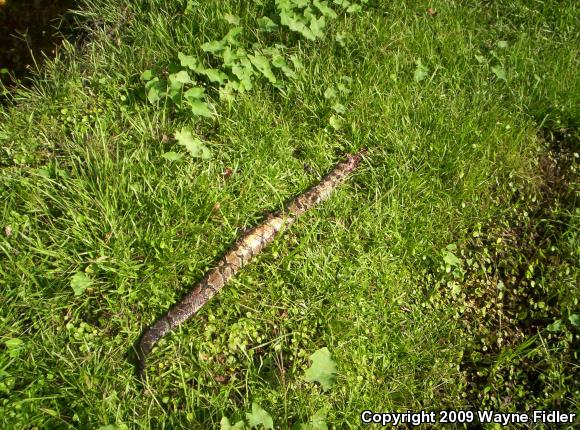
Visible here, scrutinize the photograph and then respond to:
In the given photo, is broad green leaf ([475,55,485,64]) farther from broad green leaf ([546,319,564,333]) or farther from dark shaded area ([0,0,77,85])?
dark shaded area ([0,0,77,85])

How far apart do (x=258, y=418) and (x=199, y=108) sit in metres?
1.92

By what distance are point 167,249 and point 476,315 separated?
1.83 meters

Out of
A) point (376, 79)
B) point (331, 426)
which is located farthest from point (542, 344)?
point (376, 79)


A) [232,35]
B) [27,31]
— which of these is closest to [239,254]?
Answer: [232,35]

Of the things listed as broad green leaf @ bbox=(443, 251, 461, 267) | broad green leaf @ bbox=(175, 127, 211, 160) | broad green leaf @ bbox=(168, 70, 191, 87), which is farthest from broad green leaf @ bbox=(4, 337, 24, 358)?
broad green leaf @ bbox=(443, 251, 461, 267)

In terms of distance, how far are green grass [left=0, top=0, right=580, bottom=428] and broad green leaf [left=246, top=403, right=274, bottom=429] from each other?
4.4 inches

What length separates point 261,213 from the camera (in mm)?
3000

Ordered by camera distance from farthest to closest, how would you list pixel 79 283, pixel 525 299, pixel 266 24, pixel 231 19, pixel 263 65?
pixel 266 24 → pixel 231 19 → pixel 263 65 → pixel 525 299 → pixel 79 283

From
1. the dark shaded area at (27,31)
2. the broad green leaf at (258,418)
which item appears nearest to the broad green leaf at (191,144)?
the broad green leaf at (258,418)

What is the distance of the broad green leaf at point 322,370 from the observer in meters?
2.28

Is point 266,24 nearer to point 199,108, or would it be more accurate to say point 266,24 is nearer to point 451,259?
point 199,108

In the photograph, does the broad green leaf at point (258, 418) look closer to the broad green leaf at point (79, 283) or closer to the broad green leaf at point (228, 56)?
the broad green leaf at point (79, 283)

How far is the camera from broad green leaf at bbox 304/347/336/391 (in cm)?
228

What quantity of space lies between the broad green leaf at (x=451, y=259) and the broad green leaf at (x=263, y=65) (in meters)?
1.64
